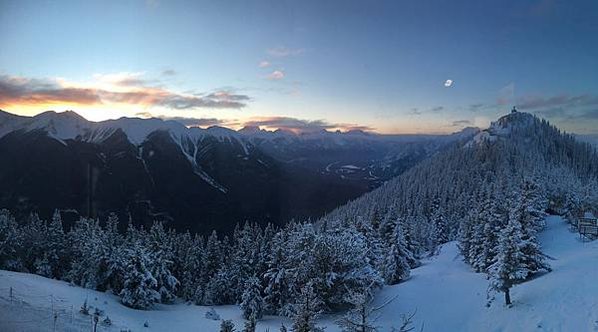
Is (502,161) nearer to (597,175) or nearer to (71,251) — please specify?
(597,175)

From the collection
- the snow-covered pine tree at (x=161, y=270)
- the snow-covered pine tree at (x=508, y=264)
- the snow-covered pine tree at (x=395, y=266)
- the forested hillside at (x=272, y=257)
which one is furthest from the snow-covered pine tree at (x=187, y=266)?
A: the snow-covered pine tree at (x=508, y=264)

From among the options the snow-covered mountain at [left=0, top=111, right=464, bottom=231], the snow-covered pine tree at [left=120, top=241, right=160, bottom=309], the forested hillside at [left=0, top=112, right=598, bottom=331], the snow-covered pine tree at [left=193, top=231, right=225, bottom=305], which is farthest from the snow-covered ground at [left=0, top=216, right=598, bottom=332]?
the snow-covered mountain at [left=0, top=111, right=464, bottom=231]

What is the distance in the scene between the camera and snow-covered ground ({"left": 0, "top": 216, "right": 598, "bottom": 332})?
66.8 feet

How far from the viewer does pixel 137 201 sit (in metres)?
133

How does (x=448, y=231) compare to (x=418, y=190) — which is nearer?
(x=448, y=231)

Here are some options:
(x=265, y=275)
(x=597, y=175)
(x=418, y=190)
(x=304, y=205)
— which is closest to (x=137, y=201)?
(x=304, y=205)

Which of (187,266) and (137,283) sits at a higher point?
(137,283)

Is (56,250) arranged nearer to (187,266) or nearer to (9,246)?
A: (9,246)

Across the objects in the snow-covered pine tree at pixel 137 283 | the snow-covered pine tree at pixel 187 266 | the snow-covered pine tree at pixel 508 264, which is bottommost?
the snow-covered pine tree at pixel 187 266

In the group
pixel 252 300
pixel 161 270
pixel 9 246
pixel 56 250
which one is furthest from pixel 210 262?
pixel 9 246

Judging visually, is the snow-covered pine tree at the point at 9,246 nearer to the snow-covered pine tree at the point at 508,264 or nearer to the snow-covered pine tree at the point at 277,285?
the snow-covered pine tree at the point at 277,285

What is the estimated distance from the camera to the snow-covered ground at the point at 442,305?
2038cm

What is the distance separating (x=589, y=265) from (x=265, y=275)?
24.4 m

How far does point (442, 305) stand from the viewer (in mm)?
31266
